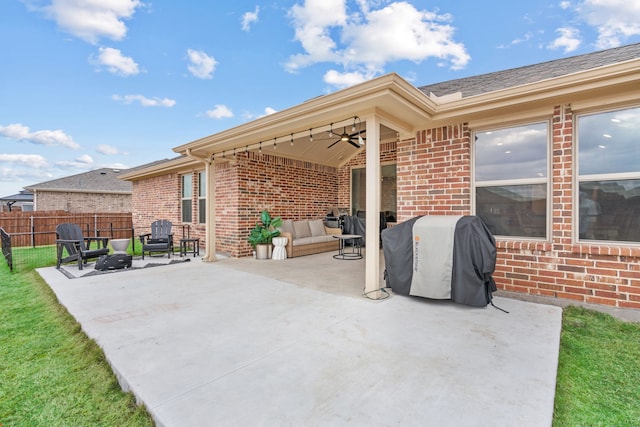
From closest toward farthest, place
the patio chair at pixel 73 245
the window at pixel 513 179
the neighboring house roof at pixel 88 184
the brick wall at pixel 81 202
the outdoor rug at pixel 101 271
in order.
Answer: the window at pixel 513 179, the outdoor rug at pixel 101 271, the patio chair at pixel 73 245, the brick wall at pixel 81 202, the neighboring house roof at pixel 88 184

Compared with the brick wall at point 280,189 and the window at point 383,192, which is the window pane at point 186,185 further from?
the window at point 383,192

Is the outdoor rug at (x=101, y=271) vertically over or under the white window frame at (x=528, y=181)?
under

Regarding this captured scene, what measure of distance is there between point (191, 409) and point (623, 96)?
4.90 m

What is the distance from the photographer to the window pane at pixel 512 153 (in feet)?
12.4

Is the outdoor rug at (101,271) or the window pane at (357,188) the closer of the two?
the outdoor rug at (101,271)

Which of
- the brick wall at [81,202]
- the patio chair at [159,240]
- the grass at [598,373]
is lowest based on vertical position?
the grass at [598,373]

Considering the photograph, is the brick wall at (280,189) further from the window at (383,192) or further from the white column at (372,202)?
the white column at (372,202)

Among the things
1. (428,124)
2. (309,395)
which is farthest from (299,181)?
(309,395)

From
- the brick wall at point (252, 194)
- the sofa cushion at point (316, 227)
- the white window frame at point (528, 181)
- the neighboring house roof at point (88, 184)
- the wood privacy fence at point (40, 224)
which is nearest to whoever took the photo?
the white window frame at point (528, 181)

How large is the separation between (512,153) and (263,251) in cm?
526

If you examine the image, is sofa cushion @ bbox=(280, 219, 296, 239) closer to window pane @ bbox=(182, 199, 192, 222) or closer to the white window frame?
window pane @ bbox=(182, 199, 192, 222)

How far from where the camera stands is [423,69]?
41.0 ft

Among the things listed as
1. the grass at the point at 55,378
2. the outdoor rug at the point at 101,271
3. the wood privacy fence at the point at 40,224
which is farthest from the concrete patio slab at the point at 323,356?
the wood privacy fence at the point at 40,224

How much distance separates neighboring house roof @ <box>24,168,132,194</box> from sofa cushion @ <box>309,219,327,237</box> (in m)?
14.8
